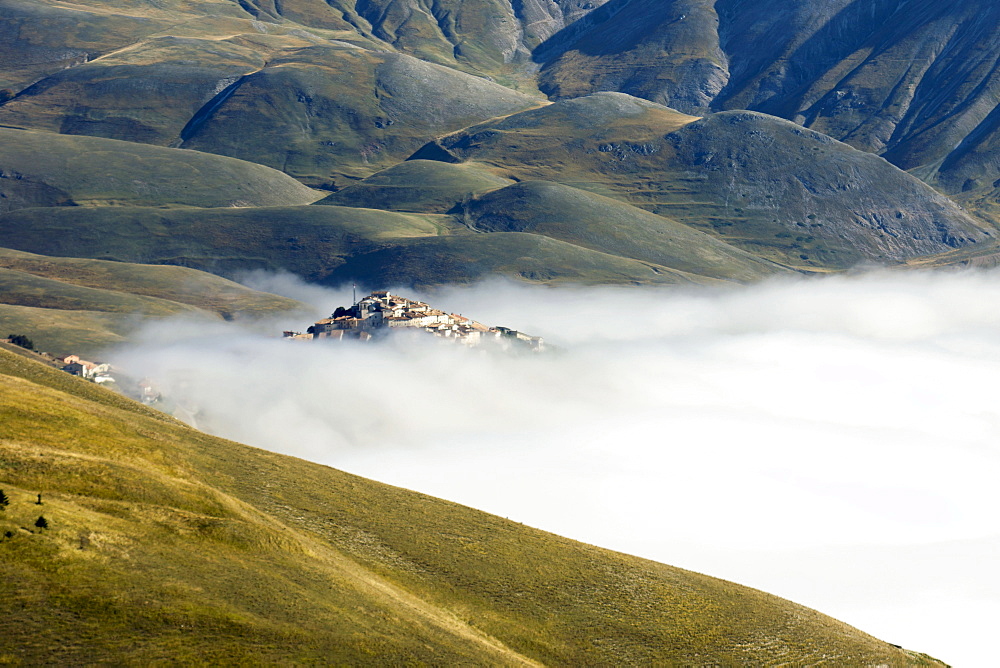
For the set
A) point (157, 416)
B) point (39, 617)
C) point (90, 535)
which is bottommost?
point (39, 617)

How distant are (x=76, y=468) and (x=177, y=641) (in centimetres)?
2588

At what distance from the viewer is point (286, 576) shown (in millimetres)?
87000

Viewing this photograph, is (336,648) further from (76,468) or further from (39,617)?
(76,468)

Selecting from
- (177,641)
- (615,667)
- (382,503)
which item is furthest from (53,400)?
(615,667)

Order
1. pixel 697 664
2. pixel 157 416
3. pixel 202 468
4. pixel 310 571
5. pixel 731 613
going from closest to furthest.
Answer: pixel 310 571
pixel 697 664
pixel 731 613
pixel 202 468
pixel 157 416

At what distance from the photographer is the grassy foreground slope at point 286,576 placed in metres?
74.2

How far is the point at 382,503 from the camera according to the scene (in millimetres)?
119562

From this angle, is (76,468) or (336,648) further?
(76,468)

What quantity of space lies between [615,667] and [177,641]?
3665 centimetres

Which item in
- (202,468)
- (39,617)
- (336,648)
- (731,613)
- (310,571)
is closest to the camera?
(39,617)

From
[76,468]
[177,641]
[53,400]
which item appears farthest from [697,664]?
[53,400]

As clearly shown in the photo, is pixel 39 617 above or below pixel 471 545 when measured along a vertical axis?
below

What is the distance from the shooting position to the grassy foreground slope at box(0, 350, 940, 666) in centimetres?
7419

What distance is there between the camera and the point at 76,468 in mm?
92938
